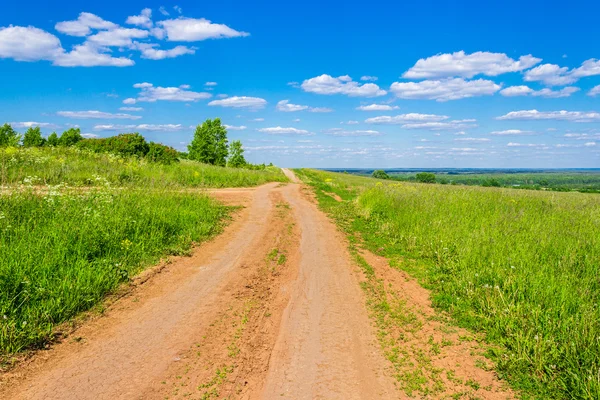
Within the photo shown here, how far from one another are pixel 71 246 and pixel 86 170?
10.6 metres

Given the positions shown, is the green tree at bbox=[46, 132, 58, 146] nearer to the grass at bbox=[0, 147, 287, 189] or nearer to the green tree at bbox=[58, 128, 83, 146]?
the green tree at bbox=[58, 128, 83, 146]

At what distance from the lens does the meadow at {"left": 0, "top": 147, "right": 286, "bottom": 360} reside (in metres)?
4.72

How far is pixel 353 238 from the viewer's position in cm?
1062

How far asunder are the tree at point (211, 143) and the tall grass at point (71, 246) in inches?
1694

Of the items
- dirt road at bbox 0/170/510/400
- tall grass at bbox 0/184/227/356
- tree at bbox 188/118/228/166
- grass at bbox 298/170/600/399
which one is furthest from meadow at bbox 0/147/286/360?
tree at bbox 188/118/228/166

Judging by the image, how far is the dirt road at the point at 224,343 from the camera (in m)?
3.66

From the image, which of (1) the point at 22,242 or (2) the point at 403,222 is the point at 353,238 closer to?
(2) the point at 403,222

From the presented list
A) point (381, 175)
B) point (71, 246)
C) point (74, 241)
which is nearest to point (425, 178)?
point (381, 175)

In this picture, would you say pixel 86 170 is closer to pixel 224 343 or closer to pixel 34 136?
pixel 224 343

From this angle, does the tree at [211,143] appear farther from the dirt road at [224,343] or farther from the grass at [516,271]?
the dirt road at [224,343]

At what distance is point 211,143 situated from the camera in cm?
5312

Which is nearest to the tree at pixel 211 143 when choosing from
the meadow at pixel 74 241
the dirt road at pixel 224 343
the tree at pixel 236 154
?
the tree at pixel 236 154

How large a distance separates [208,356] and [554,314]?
15.1 ft


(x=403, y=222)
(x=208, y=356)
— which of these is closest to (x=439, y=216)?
(x=403, y=222)
